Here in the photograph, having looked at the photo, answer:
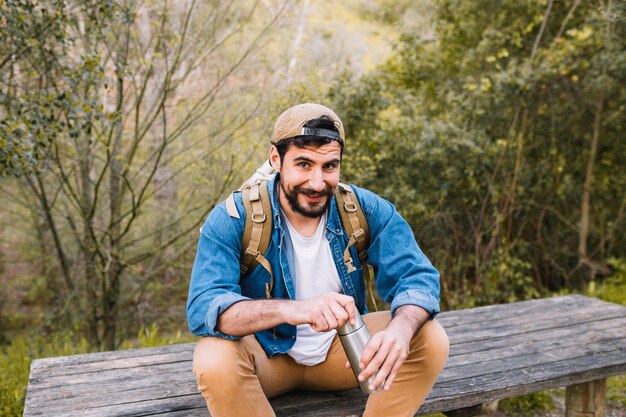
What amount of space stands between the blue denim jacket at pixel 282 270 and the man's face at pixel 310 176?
102 millimetres

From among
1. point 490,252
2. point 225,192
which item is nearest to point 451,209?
point 490,252

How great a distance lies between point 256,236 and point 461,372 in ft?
3.84

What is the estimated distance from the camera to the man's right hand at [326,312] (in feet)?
6.09

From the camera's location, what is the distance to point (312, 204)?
2.24 metres

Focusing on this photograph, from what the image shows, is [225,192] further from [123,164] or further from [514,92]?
[514,92]

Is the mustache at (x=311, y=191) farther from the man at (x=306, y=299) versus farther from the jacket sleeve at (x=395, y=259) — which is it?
the jacket sleeve at (x=395, y=259)

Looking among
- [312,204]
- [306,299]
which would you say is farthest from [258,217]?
[306,299]

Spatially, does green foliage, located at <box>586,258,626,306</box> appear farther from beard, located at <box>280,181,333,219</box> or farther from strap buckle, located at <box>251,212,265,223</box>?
strap buckle, located at <box>251,212,265,223</box>

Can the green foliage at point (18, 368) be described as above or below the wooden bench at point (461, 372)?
below

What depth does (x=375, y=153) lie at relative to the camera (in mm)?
5539

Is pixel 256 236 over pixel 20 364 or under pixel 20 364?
over

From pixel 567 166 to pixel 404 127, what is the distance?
229cm

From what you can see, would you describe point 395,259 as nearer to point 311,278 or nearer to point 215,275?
point 311,278

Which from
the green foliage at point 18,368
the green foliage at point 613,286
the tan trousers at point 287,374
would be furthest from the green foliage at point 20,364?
the green foliage at point 613,286
